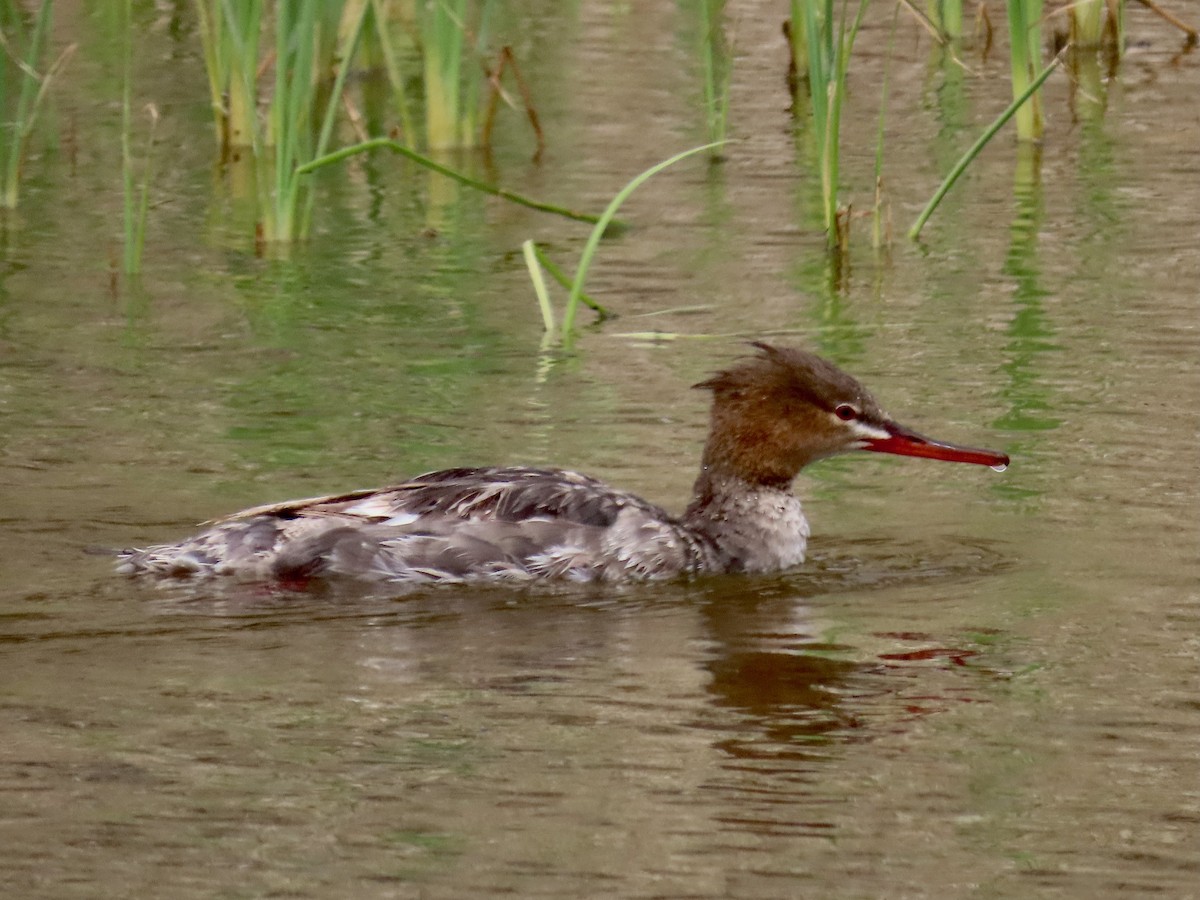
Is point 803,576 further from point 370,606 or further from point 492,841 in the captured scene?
point 492,841

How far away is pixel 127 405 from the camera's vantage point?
8.82 m

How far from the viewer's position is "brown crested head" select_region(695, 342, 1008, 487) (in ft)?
24.7

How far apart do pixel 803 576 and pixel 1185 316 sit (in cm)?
340

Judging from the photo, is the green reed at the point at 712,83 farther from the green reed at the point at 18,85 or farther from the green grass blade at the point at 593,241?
the green reed at the point at 18,85

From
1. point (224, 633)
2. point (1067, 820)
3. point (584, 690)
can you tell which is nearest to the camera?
point (1067, 820)

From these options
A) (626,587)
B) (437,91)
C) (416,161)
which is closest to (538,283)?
(416,161)

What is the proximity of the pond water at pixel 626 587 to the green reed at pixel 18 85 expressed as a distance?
0.25m

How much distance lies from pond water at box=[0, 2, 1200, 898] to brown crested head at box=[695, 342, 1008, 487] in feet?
0.96

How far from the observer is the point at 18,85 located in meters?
13.6

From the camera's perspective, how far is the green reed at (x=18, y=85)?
976 centimetres

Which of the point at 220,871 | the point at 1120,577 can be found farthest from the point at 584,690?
the point at 1120,577

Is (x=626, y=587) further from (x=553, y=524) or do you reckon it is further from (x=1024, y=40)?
(x=1024, y=40)

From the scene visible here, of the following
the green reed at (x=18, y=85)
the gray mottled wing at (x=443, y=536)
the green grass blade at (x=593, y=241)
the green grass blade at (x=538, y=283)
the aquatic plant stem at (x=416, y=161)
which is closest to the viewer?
the gray mottled wing at (x=443, y=536)

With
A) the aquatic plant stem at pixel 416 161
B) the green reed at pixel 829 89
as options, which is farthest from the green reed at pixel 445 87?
the aquatic plant stem at pixel 416 161
